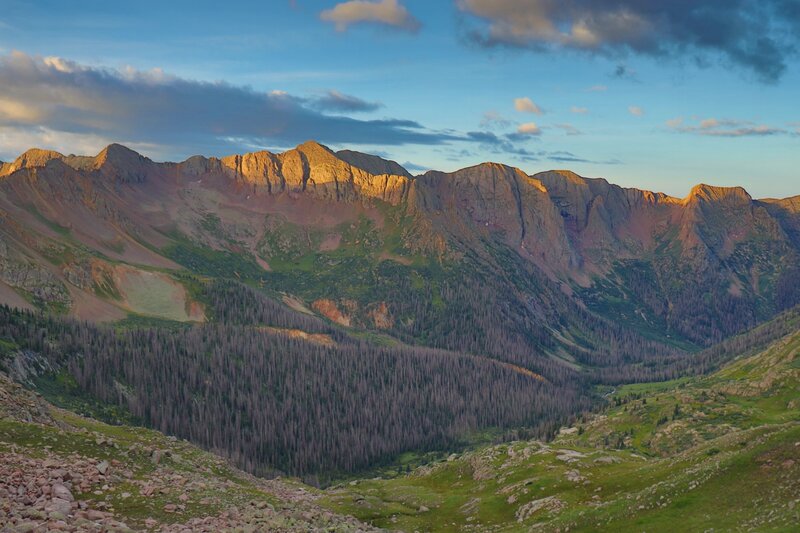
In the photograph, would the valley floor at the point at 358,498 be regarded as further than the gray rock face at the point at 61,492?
Yes

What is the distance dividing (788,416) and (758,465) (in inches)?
4925

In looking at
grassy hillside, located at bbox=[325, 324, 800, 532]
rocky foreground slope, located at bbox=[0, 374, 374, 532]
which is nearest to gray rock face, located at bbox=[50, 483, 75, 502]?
rocky foreground slope, located at bbox=[0, 374, 374, 532]

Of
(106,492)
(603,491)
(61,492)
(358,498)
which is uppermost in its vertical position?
(61,492)

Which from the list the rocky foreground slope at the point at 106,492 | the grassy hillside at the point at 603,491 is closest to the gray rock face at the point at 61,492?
the rocky foreground slope at the point at 106,492

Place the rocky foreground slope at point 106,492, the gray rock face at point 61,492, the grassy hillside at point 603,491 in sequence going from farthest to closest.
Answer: the grassy hillside at point 603,491 < the gray rock face at point 61,492 < the rocky foreground slope at point 106,492

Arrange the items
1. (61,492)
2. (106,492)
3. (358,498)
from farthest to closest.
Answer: (358,498) < (106,492) < (61,492)

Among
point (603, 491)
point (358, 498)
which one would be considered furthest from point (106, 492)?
point (358, 498)

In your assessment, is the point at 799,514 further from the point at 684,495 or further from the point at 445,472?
the point at 445,472

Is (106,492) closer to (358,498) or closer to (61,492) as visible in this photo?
(61,492)

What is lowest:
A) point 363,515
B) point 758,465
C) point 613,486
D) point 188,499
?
point 363,515

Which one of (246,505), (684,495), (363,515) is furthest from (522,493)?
(246,505)

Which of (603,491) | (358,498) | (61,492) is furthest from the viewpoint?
(358,498)

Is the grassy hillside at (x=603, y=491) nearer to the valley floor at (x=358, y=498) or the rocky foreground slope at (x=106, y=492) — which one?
the valley floor at (x=358, y=498)

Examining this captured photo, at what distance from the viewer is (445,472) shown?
445 ft
